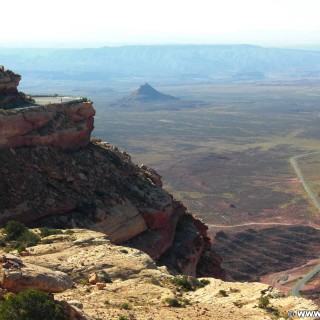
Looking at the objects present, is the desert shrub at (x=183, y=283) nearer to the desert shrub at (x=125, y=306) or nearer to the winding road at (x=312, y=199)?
the desert shrub at (x=125, y=306)

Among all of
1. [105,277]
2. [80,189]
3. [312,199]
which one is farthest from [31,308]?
[312,199]

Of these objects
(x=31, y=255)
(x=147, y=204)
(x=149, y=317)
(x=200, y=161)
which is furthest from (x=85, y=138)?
(x=200, y=161)

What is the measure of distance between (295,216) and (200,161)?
6447cm

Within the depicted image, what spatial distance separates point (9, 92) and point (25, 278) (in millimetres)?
29720

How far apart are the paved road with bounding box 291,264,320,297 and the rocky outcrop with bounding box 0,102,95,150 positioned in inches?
1448

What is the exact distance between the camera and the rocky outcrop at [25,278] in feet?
77.2

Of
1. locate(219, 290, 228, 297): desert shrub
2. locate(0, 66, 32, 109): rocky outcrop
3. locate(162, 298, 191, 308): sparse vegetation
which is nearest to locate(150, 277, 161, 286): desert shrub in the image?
locate(162, 298, 191, 308): sparse vegetation

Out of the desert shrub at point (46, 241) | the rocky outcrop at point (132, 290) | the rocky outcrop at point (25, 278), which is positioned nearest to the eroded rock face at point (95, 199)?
the rocky outcrop at point (132, 290)

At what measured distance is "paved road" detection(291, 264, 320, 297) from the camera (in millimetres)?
72938

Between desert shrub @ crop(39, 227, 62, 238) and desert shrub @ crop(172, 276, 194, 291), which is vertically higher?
desert shrub @ crop(39, 227, 62, 238)

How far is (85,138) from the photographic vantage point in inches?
Answer: 1971

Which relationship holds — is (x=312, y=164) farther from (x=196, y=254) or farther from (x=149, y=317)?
(x=149, y=317)

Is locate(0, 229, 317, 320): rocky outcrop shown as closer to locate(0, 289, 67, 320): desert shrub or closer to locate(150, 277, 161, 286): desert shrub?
locate(150, 277, 161, 286): desert shrub

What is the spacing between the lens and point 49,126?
47375 mm
